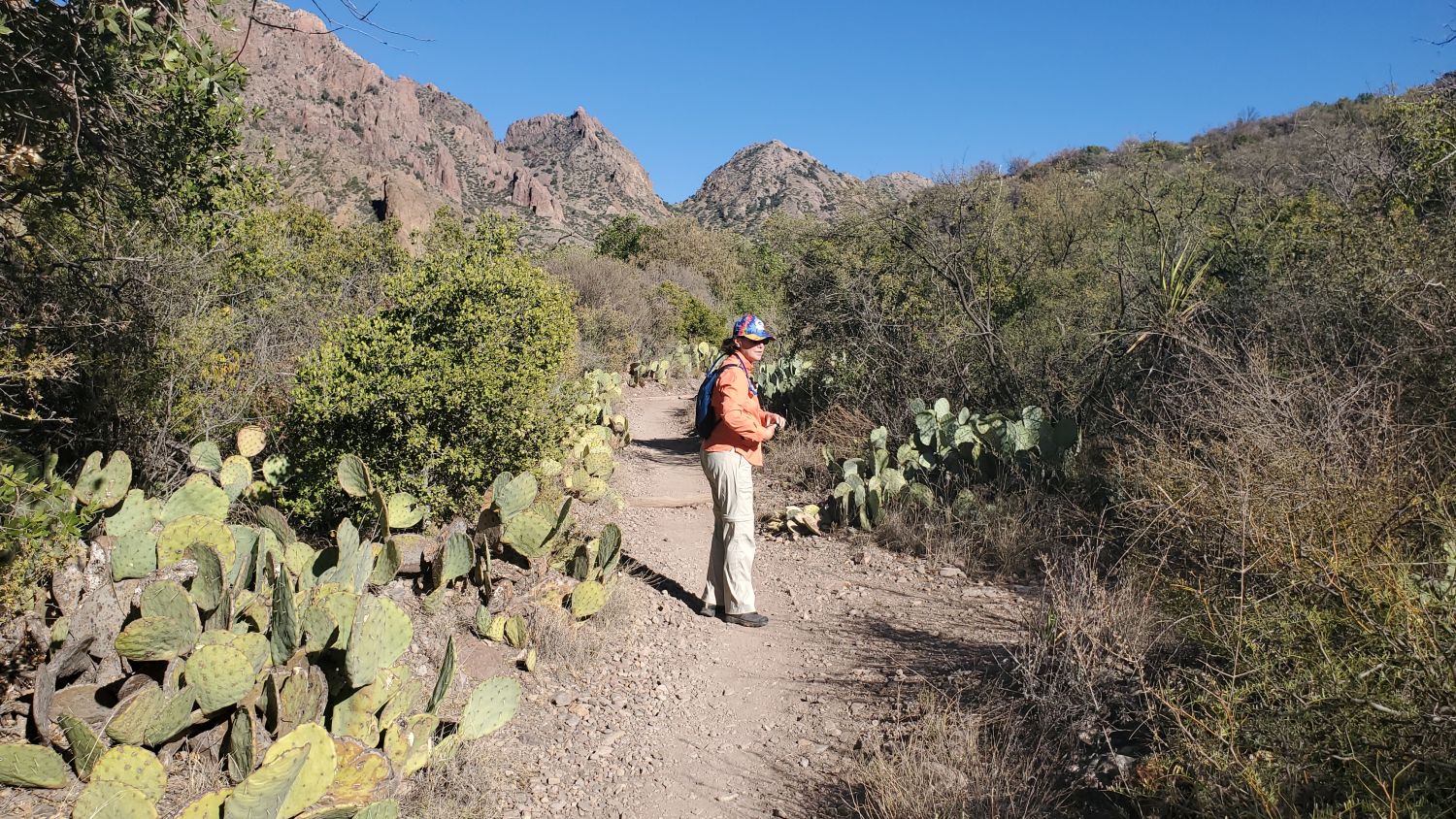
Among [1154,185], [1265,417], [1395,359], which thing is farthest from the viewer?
[1154,185]

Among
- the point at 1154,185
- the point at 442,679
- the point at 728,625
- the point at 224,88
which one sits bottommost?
the point at 728,625

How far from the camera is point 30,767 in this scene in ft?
8.03

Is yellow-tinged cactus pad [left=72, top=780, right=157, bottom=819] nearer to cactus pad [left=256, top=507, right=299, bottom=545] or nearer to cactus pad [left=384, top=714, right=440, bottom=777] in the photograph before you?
cactus pad [left=384, top=714, right=440, bottom=777]

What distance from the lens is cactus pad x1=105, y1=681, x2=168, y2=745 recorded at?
8.70 feet

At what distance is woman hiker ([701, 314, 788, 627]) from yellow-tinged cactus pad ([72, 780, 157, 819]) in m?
3.06

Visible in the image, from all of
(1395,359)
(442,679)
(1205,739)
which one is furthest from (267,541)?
(1395,359)

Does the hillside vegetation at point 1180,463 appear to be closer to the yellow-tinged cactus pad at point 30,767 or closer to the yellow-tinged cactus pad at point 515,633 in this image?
the yellow-tinged cactus pad at point 515,633

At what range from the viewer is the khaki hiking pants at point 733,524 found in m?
4.91

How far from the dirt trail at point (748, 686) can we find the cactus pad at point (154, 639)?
1.26 metres

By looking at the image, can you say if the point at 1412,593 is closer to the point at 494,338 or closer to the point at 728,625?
the point at 728,625

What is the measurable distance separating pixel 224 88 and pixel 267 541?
85.0 inches

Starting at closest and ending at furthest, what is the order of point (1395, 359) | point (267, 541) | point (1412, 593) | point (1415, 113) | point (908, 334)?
point (1412, 593) < point (267, 541) < point (1395, 359) < point (1415, 113) < point (908, 334)

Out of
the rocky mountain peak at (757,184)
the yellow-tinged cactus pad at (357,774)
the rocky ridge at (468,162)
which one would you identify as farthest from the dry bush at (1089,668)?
the rocky mountain peak at (757,184)

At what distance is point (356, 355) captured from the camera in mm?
5230
